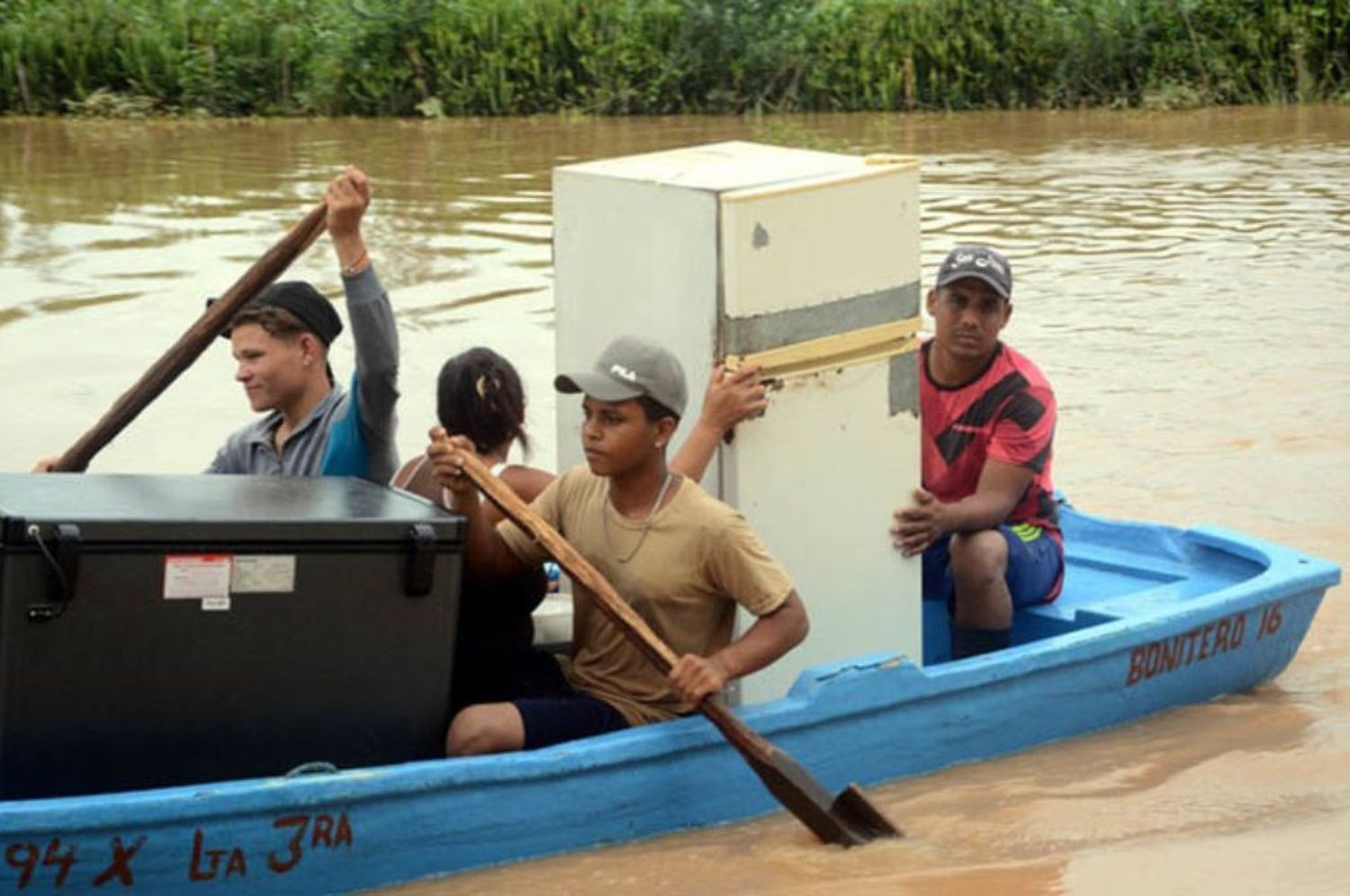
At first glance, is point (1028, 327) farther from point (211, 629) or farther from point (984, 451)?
point (211, 629)

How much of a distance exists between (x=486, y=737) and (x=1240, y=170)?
13064 millimetres

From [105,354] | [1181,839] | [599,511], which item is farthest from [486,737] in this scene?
[105,354]

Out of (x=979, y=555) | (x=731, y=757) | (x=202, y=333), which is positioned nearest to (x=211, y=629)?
(x=202, y=333)

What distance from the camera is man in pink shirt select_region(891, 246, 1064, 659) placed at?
6152mm

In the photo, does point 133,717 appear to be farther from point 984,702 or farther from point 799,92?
point 799,92

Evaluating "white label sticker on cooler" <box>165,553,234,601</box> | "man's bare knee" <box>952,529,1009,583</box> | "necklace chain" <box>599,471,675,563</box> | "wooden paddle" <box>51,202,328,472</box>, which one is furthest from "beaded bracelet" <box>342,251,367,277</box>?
"man's bare knee" <box>952,529,1009,583</box>

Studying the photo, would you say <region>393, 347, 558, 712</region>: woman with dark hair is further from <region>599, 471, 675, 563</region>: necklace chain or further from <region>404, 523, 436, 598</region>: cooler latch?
<region>404, 523, 436, 598</region>: cooler latch

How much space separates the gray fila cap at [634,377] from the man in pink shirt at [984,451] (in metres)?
1.22

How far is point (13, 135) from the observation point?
19562mm

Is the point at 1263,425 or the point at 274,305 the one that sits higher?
the point at 274,305

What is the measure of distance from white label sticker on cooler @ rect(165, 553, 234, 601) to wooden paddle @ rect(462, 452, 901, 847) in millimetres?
596

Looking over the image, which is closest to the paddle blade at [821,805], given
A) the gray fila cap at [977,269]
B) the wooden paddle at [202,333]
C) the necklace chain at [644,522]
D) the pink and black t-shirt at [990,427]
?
the necklace chain at [644,522]

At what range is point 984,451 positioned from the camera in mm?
6258

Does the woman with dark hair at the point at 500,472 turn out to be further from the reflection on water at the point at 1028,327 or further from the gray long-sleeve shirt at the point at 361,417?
the reflection on water at the point at 1028,327
